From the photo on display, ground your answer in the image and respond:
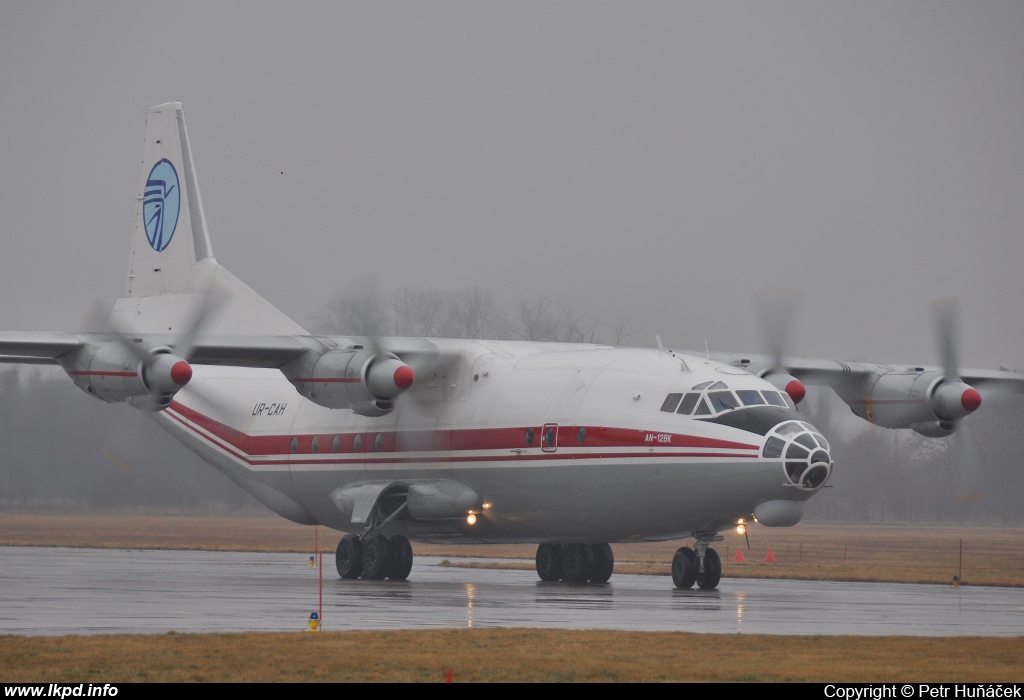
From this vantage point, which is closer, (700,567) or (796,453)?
(796,453)

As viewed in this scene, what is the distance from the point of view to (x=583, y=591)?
23.1m

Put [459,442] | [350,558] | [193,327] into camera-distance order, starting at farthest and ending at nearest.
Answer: [350,558] < [459,442] < [193,327]

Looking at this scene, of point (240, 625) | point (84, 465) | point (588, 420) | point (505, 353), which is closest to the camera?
point (240, 625)

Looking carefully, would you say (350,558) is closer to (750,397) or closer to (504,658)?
(750,397)

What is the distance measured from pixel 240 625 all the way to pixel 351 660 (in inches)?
135

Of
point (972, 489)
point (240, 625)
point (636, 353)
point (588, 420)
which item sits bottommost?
point (240, 625)

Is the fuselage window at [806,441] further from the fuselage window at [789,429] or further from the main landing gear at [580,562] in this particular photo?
the main landing gear at [580,562]

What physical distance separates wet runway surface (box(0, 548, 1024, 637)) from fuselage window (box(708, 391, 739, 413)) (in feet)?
10.4

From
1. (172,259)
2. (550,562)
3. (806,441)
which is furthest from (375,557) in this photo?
(172,259)

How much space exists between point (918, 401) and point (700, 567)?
6338 mm

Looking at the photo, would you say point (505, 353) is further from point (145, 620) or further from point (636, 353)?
point (145, 620)

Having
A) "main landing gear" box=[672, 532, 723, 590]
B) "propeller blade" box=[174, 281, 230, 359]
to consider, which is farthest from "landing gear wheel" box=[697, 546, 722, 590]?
"propeller blade" box=[174, 281, 230, 359]

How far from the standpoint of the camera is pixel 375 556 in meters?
25.7

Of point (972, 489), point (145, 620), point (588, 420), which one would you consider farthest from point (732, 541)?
point (145, 620)
